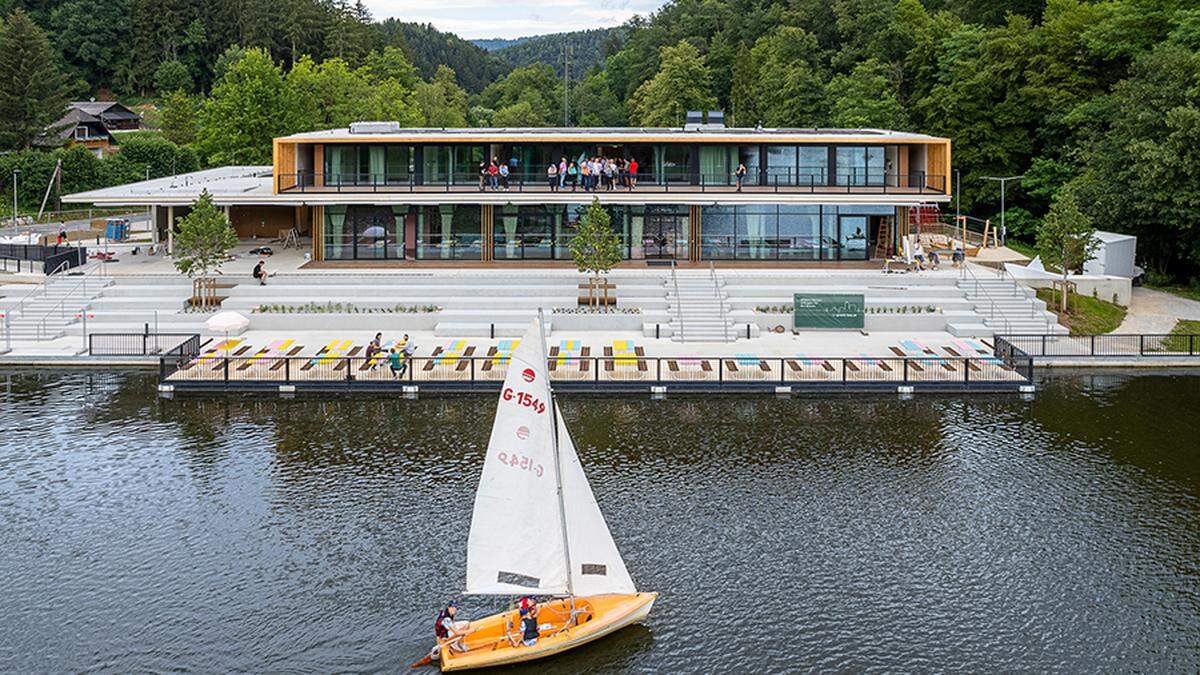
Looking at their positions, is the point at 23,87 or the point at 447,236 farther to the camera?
the point at 23,87

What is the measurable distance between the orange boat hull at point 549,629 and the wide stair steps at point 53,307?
35555 millimetres

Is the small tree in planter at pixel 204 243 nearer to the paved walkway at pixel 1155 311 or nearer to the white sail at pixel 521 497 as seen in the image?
the white sail at pixel 521 497

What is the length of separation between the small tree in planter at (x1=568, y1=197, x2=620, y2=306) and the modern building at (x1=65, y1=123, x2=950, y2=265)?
6342mm

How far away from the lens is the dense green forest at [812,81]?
67562 mm

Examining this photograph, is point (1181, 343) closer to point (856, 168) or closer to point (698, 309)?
point (856, 168)

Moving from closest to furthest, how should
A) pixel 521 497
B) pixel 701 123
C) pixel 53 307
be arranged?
pixel 521 497 → pixel 53 307 → pixel 701 123

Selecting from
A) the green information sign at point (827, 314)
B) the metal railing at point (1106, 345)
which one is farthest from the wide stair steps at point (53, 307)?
the metal railing at point (1106, 345)

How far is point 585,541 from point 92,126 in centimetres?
11062

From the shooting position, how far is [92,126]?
12225cm

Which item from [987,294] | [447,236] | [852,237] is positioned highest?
[447,236]

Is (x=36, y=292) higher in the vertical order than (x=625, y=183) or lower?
lower

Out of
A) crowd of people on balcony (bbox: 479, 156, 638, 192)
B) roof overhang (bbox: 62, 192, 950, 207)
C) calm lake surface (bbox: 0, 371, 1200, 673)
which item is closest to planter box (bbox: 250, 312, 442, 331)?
roof overhang (bbox: 62, 192, 950, 207)

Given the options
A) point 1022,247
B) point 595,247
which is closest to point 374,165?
point 595,247

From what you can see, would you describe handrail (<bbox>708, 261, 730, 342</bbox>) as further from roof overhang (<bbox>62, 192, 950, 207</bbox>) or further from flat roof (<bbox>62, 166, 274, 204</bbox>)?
flat roof (<bbox>62, 166, 274, 204</bbox>)
